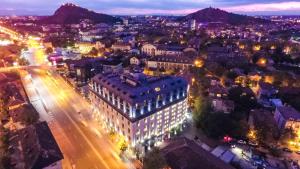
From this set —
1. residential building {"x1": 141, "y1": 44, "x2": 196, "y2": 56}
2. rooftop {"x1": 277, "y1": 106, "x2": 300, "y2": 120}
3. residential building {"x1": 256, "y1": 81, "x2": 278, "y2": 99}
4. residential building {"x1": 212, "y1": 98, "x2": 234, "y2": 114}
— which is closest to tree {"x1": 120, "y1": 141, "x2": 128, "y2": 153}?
residential building {"x1": 212, "y1": 98, "x2": 234, "y2": 114}

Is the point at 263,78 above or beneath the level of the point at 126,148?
above

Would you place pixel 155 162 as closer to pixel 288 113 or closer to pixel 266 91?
pixel 288 113

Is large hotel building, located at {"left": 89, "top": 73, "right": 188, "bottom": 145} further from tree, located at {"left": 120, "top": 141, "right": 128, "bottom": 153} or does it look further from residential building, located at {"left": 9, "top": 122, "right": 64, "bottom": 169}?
residential building, located at {"left": 9, "top": 122, "right": 64, "bottom": 169}

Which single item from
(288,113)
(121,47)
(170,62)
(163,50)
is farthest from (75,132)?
(121,47)

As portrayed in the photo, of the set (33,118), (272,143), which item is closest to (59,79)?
(33,118)

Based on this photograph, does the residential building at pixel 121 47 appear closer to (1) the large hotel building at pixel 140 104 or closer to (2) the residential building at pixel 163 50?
(2) the residential building at pixel 163 50

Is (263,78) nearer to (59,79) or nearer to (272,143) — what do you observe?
(272,143)

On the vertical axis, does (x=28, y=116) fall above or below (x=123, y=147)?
above
